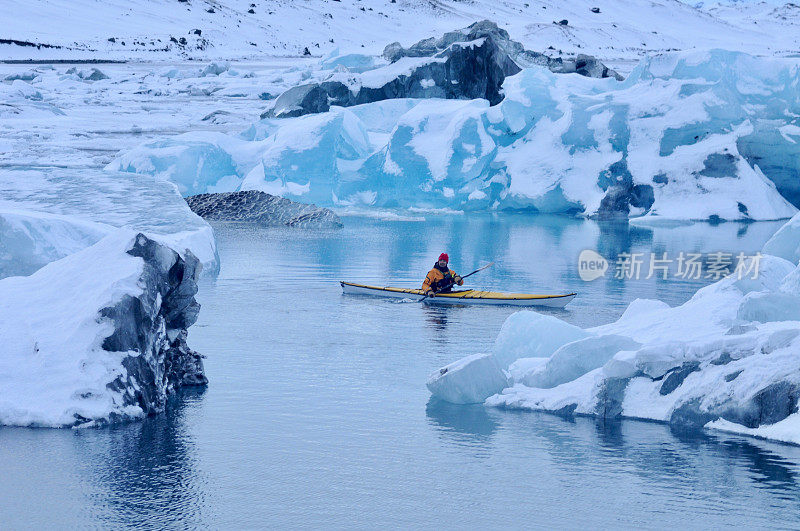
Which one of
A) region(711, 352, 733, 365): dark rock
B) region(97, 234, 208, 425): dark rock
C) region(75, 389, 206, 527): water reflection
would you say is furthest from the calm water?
region(711, 352, 733, 365): dark rock

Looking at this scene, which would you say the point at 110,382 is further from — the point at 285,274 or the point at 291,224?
the point at 291,224

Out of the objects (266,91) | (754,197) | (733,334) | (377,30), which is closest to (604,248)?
(754,197)

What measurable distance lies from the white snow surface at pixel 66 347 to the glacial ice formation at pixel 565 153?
57.4 feet

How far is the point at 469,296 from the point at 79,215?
6.48 m

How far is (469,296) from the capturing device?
15523mm

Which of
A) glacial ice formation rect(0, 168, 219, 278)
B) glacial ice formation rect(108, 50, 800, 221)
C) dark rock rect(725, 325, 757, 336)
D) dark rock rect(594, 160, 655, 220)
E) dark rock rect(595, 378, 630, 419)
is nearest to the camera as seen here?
dark rock rect(725, 325, 757, 336)

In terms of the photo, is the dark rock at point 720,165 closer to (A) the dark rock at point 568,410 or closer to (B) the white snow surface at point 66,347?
(A) the dark rock at point 568,410

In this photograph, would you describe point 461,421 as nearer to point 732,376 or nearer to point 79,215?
point 732,376

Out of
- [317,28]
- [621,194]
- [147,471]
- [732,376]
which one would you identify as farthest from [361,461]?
[317,28]

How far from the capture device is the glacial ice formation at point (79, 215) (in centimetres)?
1291

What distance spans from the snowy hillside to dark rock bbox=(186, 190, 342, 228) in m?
39.3

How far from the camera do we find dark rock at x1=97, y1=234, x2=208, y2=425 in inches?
347

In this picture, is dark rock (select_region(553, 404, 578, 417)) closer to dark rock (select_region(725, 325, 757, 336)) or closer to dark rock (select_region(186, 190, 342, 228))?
dark rock (select_region(725, 325, 757, 336))

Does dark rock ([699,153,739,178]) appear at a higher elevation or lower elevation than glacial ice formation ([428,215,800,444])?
higher
